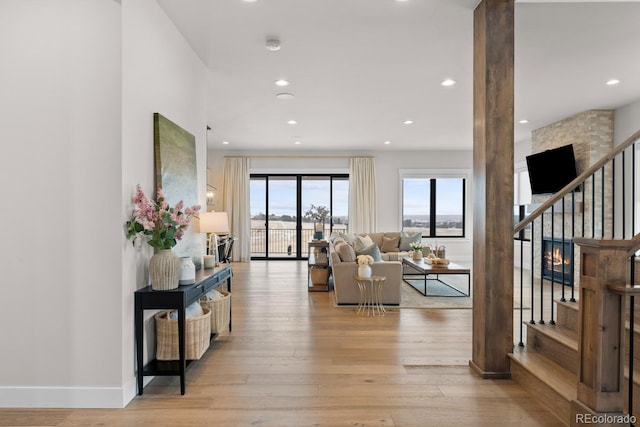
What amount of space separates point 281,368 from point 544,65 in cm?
422

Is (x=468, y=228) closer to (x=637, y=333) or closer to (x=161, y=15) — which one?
(x=637, y=333)

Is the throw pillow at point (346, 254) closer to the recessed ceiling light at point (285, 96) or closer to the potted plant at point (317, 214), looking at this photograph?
the recessed ceiling light at point (285, 96)

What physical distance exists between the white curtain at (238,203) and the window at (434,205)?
160 inches

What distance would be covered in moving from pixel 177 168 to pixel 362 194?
6.87m

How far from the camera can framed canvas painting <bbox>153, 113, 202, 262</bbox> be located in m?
2.98

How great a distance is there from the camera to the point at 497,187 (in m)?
2.90

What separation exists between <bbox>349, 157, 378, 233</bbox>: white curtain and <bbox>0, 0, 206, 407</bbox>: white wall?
24.6 ft

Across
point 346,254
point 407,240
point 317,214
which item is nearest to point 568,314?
point 346,254

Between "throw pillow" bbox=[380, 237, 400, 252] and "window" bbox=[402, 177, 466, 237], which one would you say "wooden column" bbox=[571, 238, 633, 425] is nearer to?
"throw pillow" bbox=[380, 237, 400, 252]

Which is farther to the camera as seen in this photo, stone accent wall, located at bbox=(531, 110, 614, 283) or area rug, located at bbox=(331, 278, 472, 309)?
stone accent wall, located at bbox=(531, 110, 614, 283)

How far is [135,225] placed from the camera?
2.57 metres

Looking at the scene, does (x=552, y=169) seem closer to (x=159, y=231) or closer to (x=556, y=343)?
(x=556, y=343)

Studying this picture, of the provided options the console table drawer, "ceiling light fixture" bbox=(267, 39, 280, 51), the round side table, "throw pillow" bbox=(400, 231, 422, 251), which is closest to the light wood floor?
the round side table

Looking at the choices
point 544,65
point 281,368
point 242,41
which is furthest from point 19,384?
point 544,65
